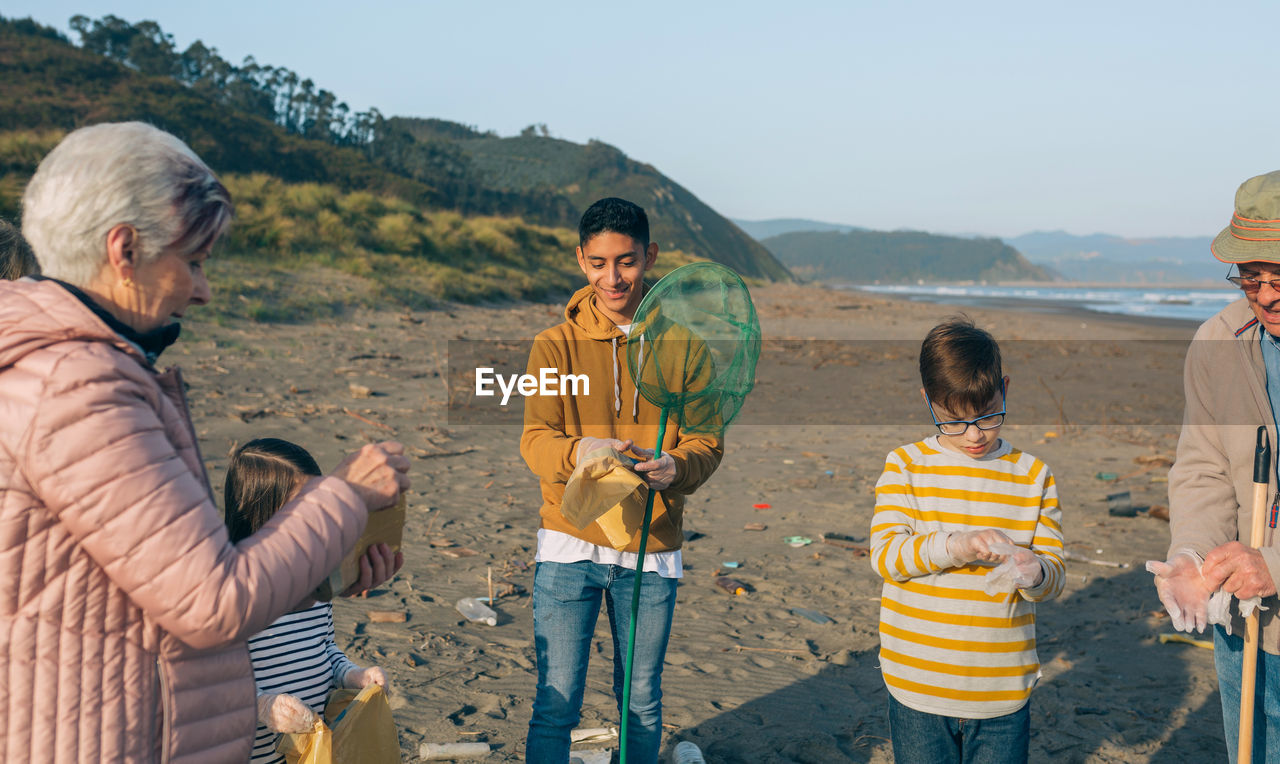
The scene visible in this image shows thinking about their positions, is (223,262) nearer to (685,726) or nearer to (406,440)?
(406,440)

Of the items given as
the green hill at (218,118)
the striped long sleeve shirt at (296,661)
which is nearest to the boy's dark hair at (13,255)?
the striped long sleeve shirt at (296,661)

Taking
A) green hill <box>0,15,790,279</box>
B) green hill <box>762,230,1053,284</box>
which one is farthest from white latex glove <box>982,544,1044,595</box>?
green hill <box>762,230,1053,284</box>

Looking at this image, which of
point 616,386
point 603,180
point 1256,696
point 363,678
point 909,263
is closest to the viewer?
point 363,678

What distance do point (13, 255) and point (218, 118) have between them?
37.0 meters

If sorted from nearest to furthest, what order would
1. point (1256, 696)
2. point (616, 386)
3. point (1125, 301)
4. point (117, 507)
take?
point (117, 507) < point (1256, 696) < point (616, 386) < point (1125, 301)

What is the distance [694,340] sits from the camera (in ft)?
9.34

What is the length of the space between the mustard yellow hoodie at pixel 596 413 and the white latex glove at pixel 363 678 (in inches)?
31.5

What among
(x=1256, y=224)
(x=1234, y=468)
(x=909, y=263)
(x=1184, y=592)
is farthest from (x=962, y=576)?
(x=909, y=263)

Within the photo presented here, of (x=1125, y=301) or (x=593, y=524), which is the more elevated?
(x=1125, y=301)

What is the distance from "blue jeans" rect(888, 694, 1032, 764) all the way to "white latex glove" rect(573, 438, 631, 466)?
3.85 ft

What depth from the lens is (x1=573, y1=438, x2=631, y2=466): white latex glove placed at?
2615mm

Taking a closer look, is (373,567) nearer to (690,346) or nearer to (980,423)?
(690,346)

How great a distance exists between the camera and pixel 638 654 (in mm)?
3008

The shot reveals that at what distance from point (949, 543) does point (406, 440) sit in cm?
719
